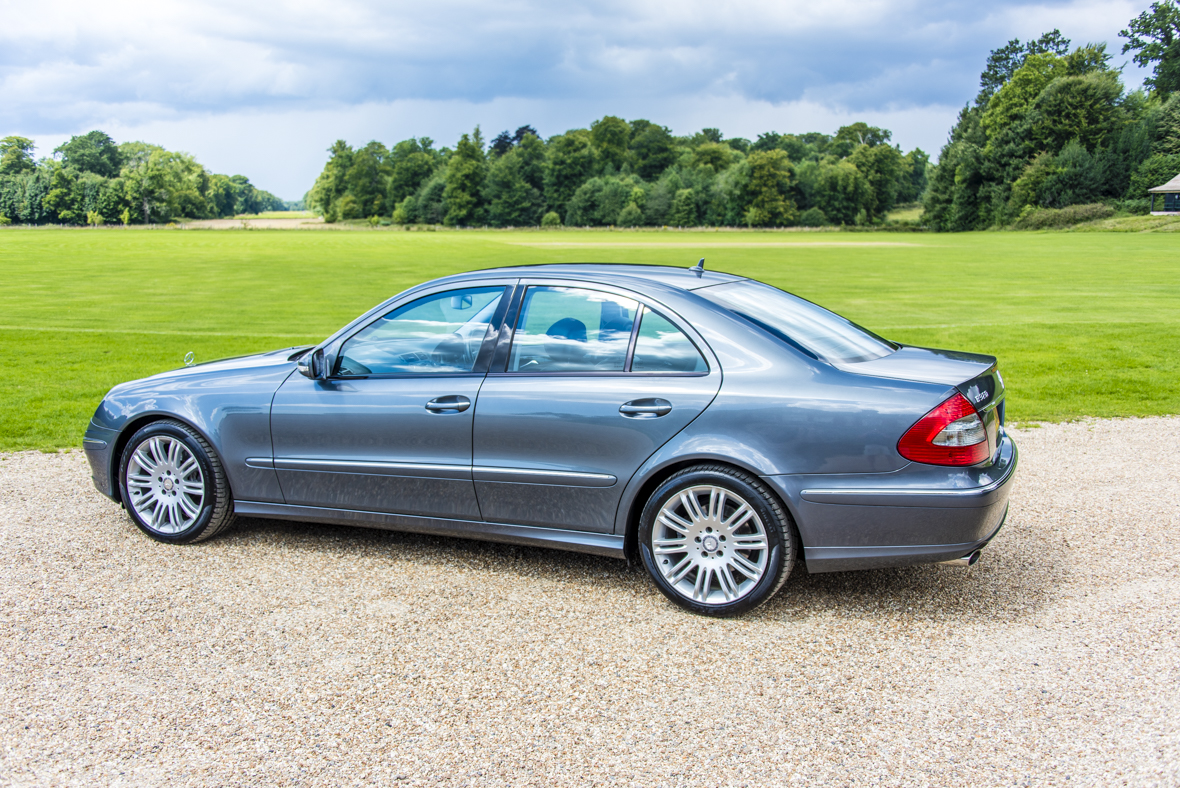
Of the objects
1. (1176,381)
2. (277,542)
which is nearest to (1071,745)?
(277,542)

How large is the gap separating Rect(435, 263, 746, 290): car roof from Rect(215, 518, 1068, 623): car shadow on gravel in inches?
57.8

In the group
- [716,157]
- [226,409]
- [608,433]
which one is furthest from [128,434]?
[716,157]

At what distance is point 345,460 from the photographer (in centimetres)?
459

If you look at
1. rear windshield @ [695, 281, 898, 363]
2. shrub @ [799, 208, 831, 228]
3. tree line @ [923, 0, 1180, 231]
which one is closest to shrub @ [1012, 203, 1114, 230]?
tree line @ [923, 0, 1180, 231]

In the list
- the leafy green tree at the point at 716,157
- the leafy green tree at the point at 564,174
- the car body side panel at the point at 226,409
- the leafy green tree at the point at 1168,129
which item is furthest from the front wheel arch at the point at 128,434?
the leafy green tree at the point at 716,157

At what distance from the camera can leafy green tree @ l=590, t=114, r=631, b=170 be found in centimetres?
14612

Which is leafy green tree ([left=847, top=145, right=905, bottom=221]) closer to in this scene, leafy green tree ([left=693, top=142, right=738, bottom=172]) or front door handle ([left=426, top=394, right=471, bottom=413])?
leafy green tree ([left=693, top=142, right=738, bottom=172])

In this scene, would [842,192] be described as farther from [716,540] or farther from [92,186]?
[716,540]

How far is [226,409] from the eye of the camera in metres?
4.86

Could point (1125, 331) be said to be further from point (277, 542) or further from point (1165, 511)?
point (277, 542)

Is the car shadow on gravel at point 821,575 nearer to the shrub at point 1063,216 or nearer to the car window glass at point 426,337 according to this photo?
the car window glass at point 426,337

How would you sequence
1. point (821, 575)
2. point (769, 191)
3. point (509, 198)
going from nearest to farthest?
point (821, 575) < point (769, 191) < point (509, 198)

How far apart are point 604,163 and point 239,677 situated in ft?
476

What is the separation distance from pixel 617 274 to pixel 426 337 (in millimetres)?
1049
